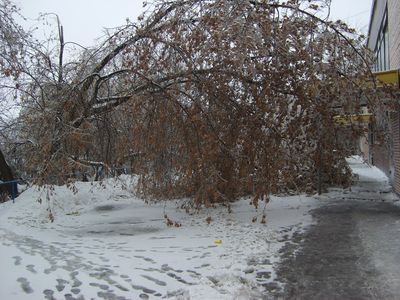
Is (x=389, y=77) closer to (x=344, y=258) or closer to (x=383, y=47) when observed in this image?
(x=344, y=258)

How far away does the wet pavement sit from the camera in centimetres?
526

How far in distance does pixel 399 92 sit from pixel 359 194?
4.40 m

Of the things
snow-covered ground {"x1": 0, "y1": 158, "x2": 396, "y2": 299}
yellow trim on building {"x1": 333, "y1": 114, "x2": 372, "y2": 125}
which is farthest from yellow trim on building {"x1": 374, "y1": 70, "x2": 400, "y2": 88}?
snow-covered ground {"x1": 0, "y1": 158, "x2": 396, "y2": 299}

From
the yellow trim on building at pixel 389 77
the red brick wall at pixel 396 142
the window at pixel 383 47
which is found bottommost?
the red brick wall at pixel 396 142

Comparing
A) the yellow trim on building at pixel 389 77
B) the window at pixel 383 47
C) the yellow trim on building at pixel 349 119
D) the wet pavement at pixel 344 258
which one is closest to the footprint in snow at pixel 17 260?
the wet pavement at pixel 344 258

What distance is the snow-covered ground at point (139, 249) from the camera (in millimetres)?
5270

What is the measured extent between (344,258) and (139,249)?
3.29 metres

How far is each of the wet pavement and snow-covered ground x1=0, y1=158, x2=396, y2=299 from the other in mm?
314

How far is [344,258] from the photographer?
261 inches

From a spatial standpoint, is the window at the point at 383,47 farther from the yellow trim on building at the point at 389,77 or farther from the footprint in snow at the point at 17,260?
the footprint in snow at the point at 17,260

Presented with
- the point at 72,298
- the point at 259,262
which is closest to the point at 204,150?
the point at 259,262

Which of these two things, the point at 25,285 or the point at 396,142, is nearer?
the point at 25,285

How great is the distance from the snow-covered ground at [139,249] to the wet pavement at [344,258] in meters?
0.31

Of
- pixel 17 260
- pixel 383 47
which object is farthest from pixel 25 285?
pixel 383 47
